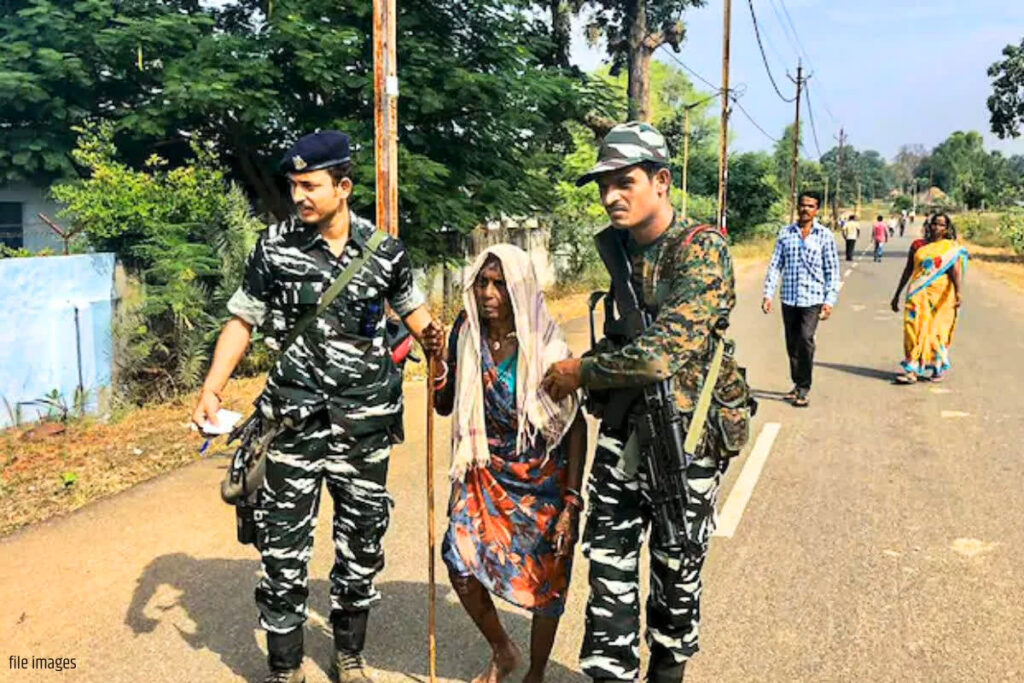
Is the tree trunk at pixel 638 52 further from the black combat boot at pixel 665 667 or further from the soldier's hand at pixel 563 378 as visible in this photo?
the black combat boot at pixel 665 667

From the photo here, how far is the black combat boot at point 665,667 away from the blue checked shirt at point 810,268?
5412 mm

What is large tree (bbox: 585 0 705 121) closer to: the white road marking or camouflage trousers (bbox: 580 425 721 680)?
the white road marking

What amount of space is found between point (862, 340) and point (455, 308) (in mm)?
5997

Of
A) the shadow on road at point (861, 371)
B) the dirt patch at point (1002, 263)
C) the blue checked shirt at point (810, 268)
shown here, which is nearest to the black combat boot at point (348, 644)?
the blue checked shirt at point (810, 268)

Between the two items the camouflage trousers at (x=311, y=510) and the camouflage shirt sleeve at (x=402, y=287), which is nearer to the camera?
the camouflage trousers at (x=311, y=510)

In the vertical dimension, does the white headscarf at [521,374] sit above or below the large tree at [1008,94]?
below

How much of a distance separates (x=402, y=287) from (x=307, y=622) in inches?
60.5

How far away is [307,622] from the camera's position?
362 centimetres

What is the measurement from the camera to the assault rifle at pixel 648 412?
97.9 inches

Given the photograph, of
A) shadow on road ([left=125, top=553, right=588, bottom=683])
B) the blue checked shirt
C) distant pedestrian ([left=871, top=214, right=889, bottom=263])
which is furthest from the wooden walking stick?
distant pedestrian ([left=871, top=214, right=889, bottom=263])

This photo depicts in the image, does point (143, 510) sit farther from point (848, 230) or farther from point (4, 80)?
point (848, 230)

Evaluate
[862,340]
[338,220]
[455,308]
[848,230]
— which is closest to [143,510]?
[338,220]

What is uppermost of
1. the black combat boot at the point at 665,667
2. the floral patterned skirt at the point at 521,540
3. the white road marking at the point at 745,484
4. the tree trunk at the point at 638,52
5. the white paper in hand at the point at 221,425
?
the tree trunk at the point at 638,52

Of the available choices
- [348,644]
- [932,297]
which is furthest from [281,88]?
[348,644]
